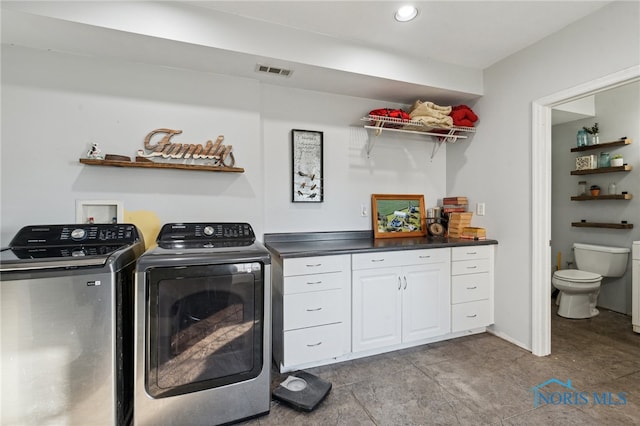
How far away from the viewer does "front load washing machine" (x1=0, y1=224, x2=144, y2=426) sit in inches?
51.1

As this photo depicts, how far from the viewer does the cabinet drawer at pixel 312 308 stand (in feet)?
6.68

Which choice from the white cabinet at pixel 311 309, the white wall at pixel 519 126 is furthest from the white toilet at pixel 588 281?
the white cabinet at pixel 311 309

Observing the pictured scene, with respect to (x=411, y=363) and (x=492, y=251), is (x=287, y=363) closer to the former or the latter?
(x=411, y=363)

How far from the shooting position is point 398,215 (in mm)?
3012

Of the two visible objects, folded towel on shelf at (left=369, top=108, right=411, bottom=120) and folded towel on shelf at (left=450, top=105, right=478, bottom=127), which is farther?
folded towel on shelf at (left=450, top=105, right=478, bottom=127)

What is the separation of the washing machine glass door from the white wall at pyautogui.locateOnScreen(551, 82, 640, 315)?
4.03 m

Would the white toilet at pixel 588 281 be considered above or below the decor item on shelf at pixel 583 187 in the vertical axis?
below

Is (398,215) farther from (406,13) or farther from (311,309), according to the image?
(406,13)

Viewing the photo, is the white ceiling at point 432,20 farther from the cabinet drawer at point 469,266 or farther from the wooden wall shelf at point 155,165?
the cabinet drawer at point 469,266

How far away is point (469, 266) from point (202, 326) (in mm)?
2252

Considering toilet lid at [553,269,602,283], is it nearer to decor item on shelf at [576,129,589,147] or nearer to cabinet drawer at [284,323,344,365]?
decor item on shelf at [576,129,589,147]

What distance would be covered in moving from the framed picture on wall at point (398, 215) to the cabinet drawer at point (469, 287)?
63 centimetres

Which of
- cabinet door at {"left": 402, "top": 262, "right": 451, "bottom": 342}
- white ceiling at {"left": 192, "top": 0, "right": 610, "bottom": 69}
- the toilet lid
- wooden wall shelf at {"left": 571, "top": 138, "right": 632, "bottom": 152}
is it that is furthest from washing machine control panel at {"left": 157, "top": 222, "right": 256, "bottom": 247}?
wooden wall shelf at {"left": 571, "top": 138, "right": 632, "bottom": 152}

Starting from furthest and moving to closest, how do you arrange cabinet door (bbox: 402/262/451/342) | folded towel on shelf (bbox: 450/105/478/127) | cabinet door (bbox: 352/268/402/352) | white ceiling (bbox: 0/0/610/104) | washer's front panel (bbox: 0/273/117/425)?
1. folded towel on shelf (bbox: 450/105/478/127)
2. cabinet door (bbox: 402/262/451/342)
3. cabinet door (bbox: 352/268/402/352)
4. white ceiling (bbox: 0/0/610/104)
5. washer's front panel (bbox: 0/273/117/425)
